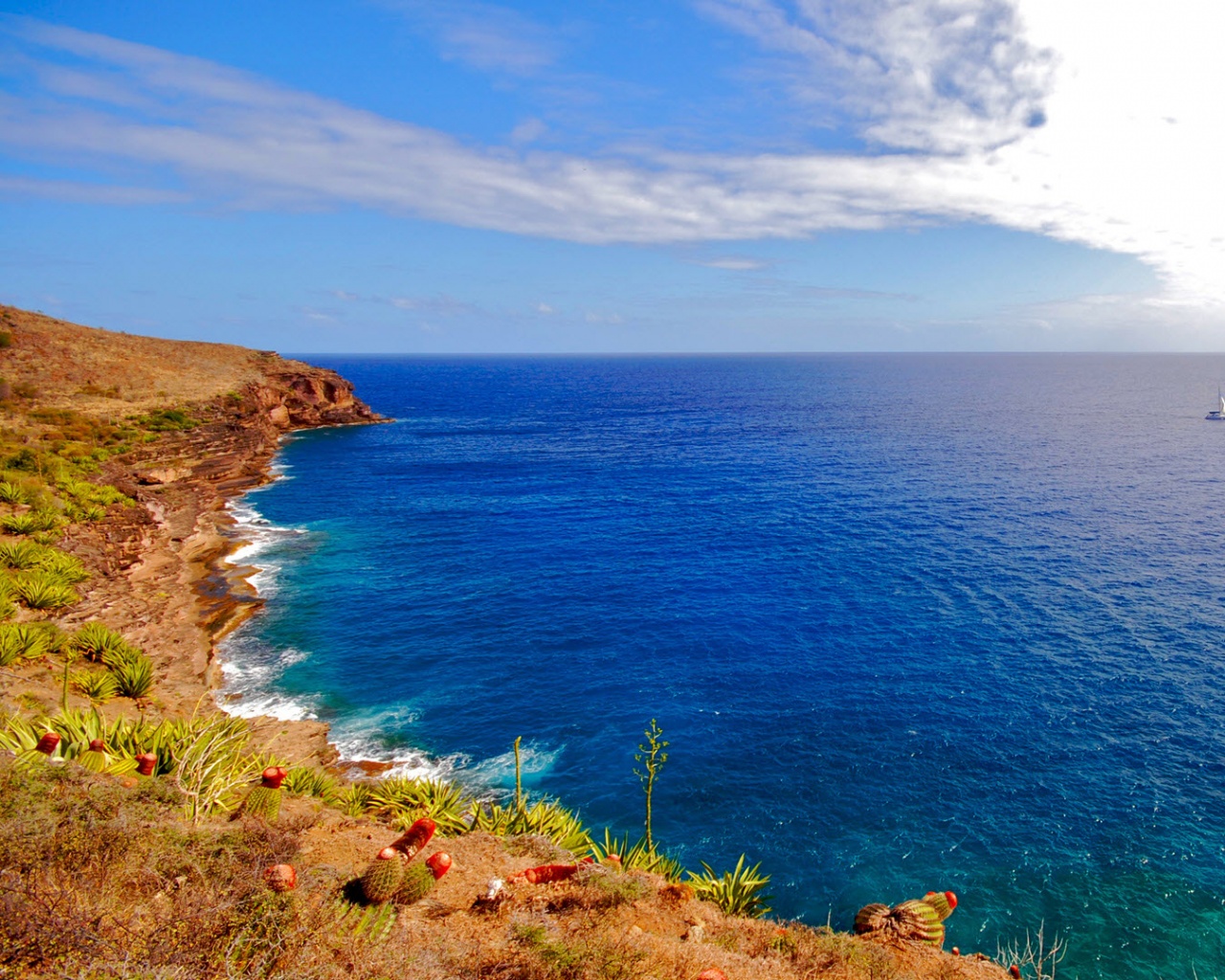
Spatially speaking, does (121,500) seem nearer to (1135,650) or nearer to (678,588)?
(678,588)

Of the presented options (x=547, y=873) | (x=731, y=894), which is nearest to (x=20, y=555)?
(x=547, y=873)

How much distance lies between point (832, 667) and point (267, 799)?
28.3 metres

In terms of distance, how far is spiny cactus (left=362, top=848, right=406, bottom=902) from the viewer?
39.8ft

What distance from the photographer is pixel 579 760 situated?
2844 centimetres

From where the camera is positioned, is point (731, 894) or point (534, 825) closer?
point (731, 894)

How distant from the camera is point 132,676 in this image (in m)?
26.4

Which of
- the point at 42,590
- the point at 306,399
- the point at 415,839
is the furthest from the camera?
the point at 306,399

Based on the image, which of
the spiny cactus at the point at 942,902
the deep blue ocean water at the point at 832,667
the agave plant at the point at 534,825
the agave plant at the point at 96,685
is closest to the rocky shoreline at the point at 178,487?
the agave plant at the point at 96,685

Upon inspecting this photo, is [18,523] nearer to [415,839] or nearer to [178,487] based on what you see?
[178,487]

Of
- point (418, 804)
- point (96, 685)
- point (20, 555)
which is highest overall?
point (20, 555)

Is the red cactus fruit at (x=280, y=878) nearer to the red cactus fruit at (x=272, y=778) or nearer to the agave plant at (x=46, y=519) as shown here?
the red cactus fruit at (x=272, y=778)

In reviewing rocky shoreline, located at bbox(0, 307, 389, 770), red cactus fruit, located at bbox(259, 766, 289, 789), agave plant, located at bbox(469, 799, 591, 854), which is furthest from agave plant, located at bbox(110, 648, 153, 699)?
agave plant, located at bbox(469, 799, 591, 854)

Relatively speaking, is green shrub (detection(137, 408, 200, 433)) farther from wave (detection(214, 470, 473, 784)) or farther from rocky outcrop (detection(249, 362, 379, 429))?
wave (detection(214, 470, 473, 784))

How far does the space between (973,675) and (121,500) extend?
56.5 m
